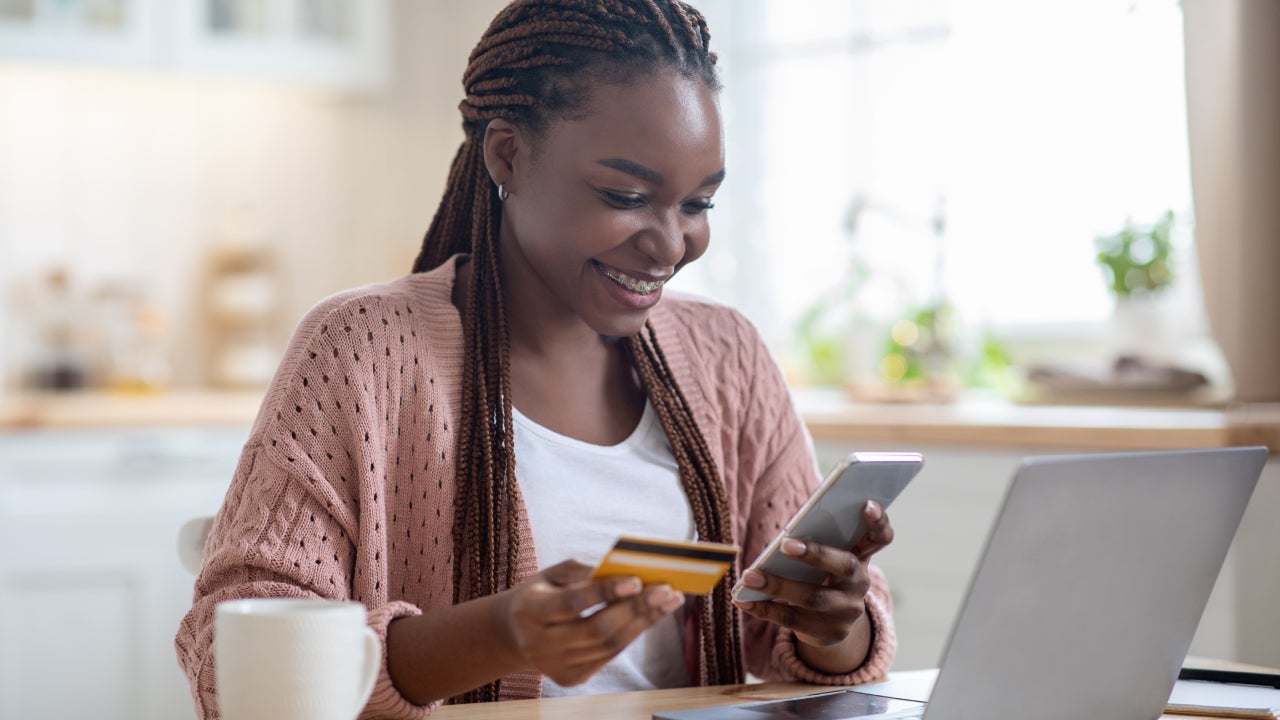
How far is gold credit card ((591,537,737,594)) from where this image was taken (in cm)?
75

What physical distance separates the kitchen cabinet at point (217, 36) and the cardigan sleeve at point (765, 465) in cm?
195

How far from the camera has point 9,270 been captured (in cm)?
309

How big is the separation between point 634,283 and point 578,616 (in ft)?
1.56

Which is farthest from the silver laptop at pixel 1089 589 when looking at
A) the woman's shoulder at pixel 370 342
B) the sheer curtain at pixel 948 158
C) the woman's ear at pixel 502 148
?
the sheer curtain at pixel 948 158

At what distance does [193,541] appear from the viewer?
1.20m

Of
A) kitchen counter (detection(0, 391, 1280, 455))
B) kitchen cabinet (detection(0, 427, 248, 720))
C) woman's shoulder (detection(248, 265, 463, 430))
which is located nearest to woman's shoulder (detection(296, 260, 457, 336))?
woman's shoulder (detection(248, 265, 463, 430))

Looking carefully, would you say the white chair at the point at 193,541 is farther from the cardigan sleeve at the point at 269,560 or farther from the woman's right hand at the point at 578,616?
the woman's right hand at the point at 578,616

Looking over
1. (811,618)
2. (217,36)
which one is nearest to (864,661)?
(811,618)

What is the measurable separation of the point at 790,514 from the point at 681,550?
69 centimetres

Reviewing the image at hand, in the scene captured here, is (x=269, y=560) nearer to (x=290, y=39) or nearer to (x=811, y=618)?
(x=811, y=618)

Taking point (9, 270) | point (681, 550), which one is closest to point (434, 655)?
point (681, 550)

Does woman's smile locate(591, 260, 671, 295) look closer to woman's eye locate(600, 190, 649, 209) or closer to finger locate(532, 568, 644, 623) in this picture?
woman's eye locate(600, 190, 649, 209)

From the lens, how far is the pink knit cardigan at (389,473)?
1.03m

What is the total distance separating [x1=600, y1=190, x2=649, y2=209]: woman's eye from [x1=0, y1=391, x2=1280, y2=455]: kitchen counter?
106 cm
